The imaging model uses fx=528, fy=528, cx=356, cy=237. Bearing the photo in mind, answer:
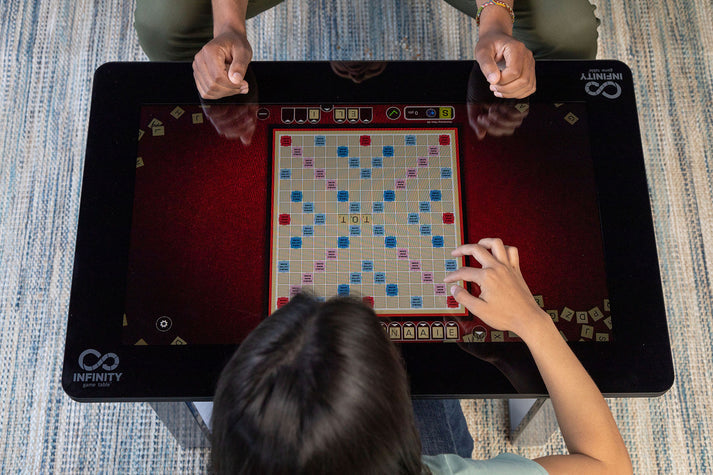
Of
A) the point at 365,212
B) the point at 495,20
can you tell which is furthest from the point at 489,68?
the point at 365,212

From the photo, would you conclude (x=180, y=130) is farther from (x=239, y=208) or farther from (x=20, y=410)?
(x=20, y=410)

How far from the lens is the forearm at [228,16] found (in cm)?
103

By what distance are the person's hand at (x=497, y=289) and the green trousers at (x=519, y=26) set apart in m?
0.66

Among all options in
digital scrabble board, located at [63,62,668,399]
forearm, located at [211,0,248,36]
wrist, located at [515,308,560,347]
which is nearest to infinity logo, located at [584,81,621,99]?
digital scrabble board, located at [63,62,668,399]

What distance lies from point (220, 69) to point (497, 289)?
58 centimetres

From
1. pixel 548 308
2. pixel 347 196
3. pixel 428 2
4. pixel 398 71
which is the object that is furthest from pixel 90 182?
pixel 428 2

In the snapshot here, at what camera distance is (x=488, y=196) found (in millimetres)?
890

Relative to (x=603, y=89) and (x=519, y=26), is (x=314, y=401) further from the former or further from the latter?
(x=519, y=26)

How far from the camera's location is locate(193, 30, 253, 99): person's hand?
898 mm

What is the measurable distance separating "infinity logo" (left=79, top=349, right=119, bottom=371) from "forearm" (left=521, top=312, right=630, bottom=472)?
62 cm

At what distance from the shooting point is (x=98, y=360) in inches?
31.5

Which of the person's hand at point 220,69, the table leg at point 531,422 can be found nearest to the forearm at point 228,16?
the person's hand at point 220,69

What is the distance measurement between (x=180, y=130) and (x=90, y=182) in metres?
0.17

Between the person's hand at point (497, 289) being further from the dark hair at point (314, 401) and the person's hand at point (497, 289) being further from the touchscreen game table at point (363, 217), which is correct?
the dark hair at point (314, 401)
